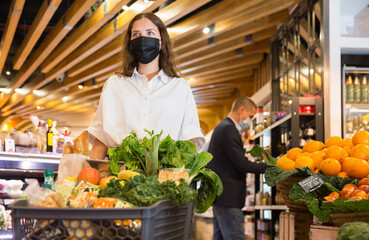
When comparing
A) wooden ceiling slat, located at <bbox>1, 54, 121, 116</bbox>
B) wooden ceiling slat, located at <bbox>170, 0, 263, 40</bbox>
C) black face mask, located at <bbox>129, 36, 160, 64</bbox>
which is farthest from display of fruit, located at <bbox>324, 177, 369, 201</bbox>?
wooden ceiling slat, located at <bbox>1, 54, 121, 116</bbox>

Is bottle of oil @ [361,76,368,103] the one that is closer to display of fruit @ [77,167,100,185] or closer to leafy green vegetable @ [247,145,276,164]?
leafy green vegetable @ [247,145,276,164]

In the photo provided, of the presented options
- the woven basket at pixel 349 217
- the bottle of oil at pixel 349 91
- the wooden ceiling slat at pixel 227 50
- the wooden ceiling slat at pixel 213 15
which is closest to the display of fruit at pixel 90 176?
the woven basket at pixel 349 217

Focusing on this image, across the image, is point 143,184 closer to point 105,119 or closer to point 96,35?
A: point 105,119

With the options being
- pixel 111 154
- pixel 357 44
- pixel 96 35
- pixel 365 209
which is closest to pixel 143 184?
pixel 111 154

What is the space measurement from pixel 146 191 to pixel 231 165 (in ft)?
12.7

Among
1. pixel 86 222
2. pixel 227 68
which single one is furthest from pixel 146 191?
pixel 227 68

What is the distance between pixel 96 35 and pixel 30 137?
4065mm

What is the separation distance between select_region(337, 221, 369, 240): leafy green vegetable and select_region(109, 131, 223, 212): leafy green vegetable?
44 centimetres

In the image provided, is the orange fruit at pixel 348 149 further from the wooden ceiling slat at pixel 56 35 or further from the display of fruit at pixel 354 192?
the wooden ceiling slat at pixel 56 35

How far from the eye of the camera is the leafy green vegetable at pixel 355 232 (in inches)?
67.6

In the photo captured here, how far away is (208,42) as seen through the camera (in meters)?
8.99

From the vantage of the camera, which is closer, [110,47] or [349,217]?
[349,217]

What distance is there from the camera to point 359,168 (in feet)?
8.20

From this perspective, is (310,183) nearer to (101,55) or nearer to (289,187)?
(289,187)
